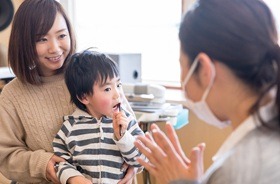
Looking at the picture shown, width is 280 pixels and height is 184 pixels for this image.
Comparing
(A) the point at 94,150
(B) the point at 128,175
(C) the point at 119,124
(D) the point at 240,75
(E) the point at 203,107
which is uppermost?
(D) the point at 240,75

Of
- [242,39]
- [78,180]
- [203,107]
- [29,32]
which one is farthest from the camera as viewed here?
[29,32]

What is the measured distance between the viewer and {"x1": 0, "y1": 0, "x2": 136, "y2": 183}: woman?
1.39 metres

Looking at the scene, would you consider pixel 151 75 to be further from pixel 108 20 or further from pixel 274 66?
pixel 274 66

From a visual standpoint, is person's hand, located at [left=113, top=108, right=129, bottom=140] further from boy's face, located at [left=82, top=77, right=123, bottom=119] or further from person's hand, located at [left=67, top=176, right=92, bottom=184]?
person's hand, located at [left=67, top=176, right=92, bottom=184]

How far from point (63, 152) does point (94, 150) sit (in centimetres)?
13

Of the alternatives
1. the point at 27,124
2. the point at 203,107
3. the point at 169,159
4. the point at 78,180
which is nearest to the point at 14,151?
the point at 27,124

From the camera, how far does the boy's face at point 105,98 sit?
4.25 ft

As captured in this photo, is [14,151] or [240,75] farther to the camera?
[14,151]

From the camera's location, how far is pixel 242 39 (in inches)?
31.8

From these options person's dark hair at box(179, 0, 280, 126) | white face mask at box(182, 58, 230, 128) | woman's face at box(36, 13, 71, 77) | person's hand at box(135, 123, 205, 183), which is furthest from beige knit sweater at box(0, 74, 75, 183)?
person's dark hair at box(179, 0, 280, 126)

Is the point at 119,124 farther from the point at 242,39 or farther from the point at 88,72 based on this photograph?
the point at 242,39

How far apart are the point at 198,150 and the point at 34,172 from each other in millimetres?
701

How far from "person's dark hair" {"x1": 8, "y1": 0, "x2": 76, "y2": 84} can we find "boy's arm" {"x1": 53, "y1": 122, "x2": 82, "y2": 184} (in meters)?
0.26

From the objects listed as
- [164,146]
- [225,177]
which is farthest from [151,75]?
[225,177]
